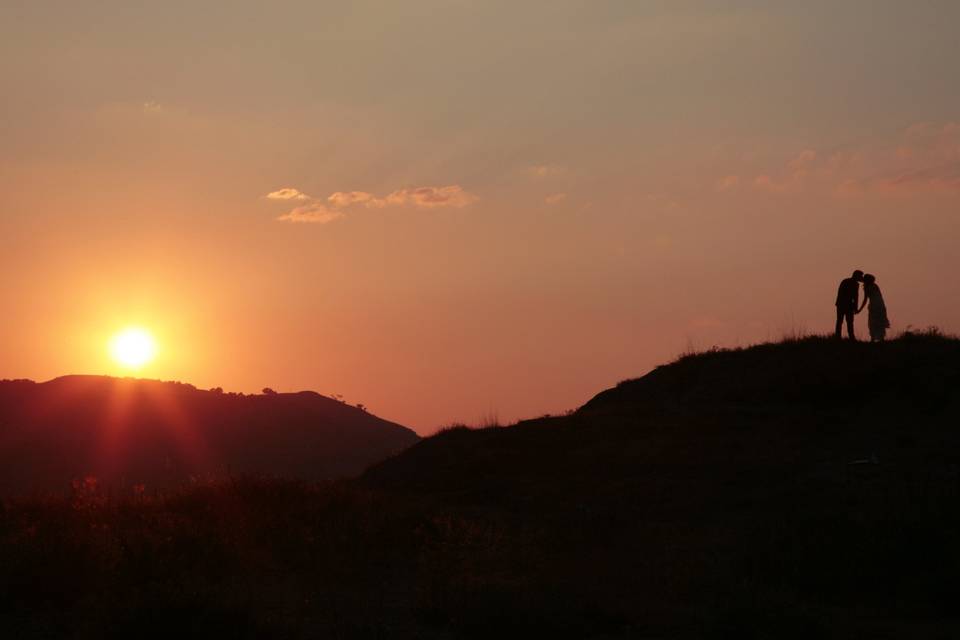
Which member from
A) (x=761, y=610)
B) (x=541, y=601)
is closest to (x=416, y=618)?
(x=541, y=601)

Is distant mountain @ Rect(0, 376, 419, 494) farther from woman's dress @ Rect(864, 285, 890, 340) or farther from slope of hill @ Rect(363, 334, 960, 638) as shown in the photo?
woman's dress @ Rect(864, 285, 890, 340)

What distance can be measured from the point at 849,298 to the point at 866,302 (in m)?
0.47

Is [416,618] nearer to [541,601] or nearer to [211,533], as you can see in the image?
[541,601]

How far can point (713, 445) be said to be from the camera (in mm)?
22375

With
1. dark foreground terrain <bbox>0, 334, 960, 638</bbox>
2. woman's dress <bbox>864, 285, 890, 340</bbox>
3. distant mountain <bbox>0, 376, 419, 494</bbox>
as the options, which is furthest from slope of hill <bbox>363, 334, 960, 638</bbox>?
distant mountain <bbox>0, 376, 419, 494</bbox>

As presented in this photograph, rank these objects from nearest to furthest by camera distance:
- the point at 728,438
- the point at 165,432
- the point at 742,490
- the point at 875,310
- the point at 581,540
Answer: the point at 581,540
the point at 742,490
the point at 728,438
the point at 875,310
the point at 165,432

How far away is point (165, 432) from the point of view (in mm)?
81500

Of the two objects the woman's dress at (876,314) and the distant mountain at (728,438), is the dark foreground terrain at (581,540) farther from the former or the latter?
the woman's dress at (876,314)

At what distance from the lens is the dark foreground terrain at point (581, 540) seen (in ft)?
37.7

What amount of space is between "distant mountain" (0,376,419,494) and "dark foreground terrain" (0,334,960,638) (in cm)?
4770

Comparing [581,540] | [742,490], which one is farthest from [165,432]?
[581,540]

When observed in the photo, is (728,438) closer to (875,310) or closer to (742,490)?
(742,490)

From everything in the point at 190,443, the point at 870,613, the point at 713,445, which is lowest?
the point at 870,613

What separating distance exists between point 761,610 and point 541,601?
232cm
